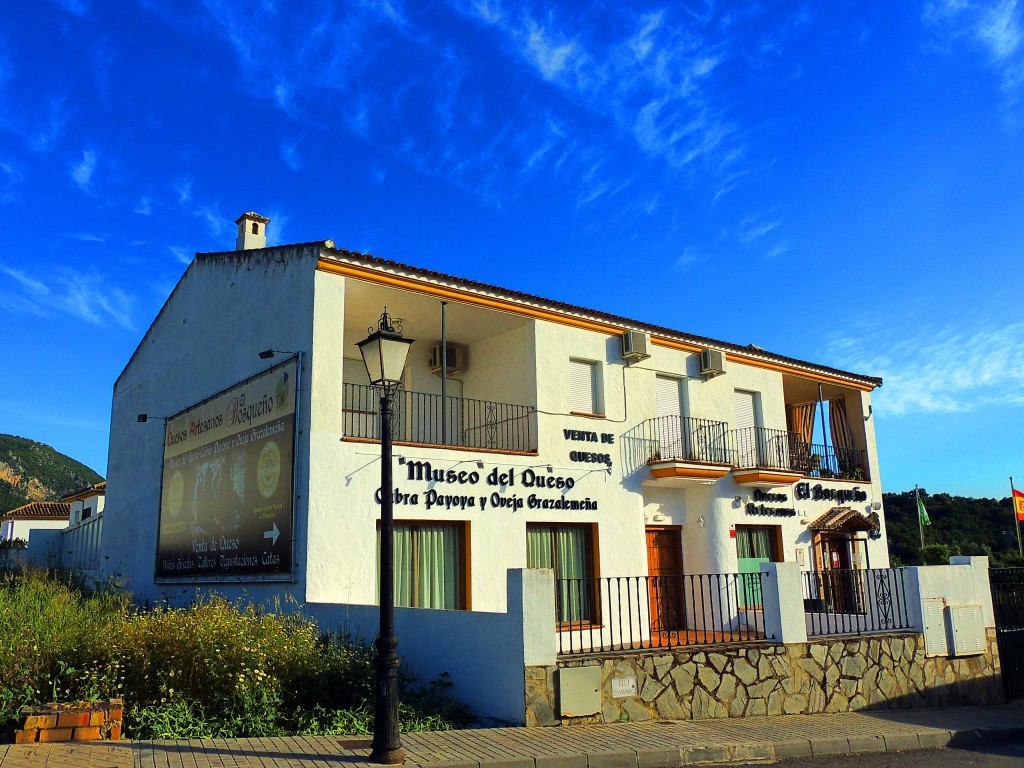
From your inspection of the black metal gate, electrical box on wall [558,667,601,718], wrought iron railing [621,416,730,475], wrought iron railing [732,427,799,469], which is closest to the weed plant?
electrical box on wall [558,667,601,718]

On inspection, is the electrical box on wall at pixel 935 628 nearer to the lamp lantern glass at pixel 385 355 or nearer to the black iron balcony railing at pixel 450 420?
the black iron balcony railing at pixel 450 420

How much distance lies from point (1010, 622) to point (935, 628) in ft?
7.81

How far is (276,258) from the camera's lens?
Result: 14539 millimetres

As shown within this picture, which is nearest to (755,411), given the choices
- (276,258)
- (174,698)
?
(276,258)

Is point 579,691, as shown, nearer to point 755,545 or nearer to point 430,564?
point 430,564

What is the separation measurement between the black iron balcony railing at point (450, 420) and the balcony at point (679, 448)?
228 cm

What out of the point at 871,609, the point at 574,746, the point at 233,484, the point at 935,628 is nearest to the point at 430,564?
the point at 233,484

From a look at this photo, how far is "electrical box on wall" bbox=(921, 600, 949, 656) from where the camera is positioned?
39.7 ft

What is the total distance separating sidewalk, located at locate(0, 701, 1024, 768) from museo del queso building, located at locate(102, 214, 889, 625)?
7.85 feet

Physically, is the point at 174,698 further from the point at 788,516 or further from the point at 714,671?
the point at 788,516

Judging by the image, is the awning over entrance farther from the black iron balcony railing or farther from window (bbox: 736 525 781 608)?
the black iron balcony railing

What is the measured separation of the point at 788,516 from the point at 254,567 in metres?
12.0

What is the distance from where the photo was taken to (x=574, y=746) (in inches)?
318

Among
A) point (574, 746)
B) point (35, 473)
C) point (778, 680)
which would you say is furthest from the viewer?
point (35, 473)
